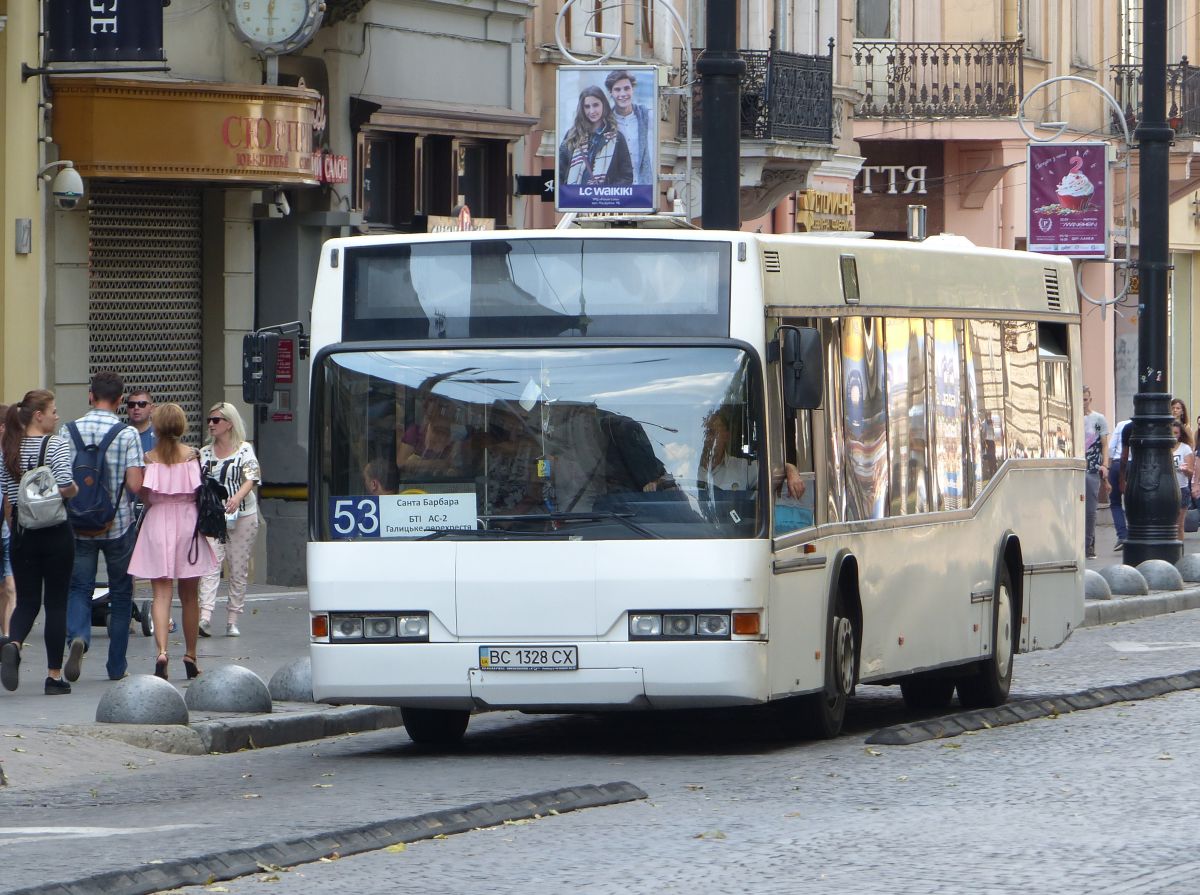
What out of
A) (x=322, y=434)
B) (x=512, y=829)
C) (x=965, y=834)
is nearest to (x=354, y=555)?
(x=322, y=434)

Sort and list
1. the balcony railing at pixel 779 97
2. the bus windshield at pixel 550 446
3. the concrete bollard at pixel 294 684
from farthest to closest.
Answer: the balcony railing at pixel 779 97 < the concrete bollard at pixel 294 684 < the bus windshield at pixel 550 446

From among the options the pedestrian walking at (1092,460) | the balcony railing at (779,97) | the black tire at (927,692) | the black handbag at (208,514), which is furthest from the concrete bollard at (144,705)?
the balcony railing at (779,97)

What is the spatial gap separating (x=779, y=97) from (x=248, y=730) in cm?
1951

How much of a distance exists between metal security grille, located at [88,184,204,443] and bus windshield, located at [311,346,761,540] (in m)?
10.5

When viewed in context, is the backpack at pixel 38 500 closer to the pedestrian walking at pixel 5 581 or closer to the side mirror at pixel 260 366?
the pedestrian walking at pixel 5 581

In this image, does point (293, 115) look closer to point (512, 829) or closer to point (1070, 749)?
point (1070, 749)

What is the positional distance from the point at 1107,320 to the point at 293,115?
23.3 meters

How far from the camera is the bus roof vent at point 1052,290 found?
17016 mm

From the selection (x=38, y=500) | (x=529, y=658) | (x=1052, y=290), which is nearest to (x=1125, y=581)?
(x=1052, y=290)

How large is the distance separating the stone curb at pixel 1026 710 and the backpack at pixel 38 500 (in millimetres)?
4819

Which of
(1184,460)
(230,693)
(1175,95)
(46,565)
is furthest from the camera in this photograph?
(1175,95)

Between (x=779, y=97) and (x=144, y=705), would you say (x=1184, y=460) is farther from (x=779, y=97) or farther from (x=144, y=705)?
(x=144, y=705)

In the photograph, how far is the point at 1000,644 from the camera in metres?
15.8

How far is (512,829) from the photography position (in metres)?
10.2
